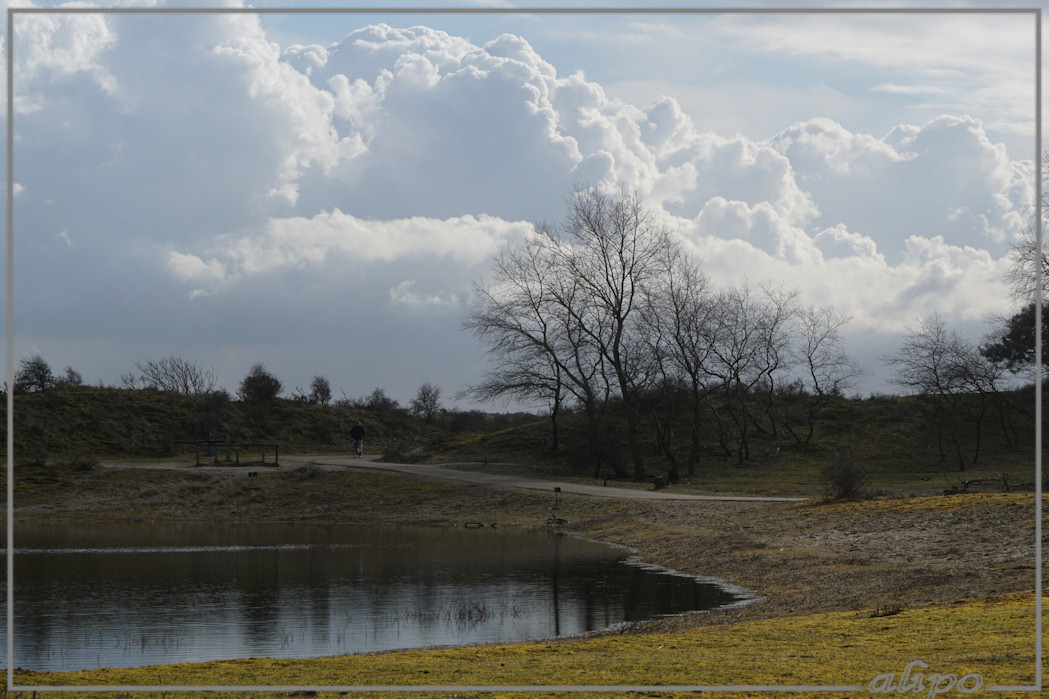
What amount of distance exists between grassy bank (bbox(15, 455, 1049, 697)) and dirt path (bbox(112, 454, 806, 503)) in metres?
0.97

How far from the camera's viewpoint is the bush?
27.2 m

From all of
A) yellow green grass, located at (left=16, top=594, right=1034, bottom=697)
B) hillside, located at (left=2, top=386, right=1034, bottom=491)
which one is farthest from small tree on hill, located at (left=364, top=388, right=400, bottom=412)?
yellow green grass, located at (left=16, top=594, right=1034, bottom=697)

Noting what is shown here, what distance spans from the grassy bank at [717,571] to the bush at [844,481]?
0.96 meters

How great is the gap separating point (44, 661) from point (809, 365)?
4230 centimetres

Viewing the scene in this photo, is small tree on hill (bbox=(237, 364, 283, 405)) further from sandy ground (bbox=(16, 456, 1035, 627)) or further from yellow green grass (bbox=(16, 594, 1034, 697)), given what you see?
yellow green grass (bbox=(16, 594, 1034, 697))

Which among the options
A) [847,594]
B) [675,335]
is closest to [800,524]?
[847,594]

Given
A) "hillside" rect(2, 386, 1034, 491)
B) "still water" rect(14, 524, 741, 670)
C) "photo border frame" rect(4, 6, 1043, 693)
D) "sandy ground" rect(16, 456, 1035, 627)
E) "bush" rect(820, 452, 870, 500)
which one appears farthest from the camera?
"hillside" rect(2, 386, 1034, 491)

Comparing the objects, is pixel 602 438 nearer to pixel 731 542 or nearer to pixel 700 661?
pixel 731 542

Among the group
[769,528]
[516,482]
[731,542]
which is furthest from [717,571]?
[516,482]

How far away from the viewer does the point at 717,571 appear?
19641mm

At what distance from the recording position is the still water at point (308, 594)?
13156 mm

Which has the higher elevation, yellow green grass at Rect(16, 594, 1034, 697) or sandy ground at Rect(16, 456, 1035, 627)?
yellow green grass at Rect(16, 594, 1034, 697)

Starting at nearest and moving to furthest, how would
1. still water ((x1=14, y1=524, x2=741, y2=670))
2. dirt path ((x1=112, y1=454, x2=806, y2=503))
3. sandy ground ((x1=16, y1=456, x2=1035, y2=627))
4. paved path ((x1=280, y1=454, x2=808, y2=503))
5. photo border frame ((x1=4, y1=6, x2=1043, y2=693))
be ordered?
1. photo border frame ((x1=4, y1=6, x2=1043, y2=693))
2. still water ((x1=14, y1=524, x2=741, y2=670))
3. sandy ground ((x1=16, y1=456, x2=1035, y2=627))
4. paved path ((x1=280, y1=454, x2=808, y2=503))
5. dirt path ((x1=112, y1=454, x2=806, y2=503))

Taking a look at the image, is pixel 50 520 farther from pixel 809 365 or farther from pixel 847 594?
pixel 809 365
